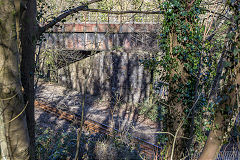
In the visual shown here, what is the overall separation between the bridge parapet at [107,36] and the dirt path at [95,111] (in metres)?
3.58

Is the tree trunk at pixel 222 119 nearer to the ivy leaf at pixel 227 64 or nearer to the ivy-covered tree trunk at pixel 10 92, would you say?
the ivy leaf at pixel 227 64

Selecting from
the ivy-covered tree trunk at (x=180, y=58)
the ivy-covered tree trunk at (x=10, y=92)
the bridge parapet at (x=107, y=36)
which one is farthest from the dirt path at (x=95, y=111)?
the ivy-covered tree trunk at (x=10, y=92)

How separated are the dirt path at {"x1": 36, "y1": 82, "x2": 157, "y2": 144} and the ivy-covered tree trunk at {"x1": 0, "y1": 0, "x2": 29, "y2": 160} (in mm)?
6734

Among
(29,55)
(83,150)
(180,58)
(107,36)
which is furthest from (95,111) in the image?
(29,55)

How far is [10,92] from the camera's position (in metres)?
2.43

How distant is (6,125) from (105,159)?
450 centimetres

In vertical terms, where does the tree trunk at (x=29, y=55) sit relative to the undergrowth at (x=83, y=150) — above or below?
Answer: above

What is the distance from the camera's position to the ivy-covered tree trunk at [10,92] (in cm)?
234

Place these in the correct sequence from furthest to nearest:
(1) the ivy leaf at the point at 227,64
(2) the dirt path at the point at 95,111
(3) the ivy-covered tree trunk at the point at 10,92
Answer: (2) the dirt path at the point at 95,111, (1) the ivy leaf at the point at 227,64, (3) the ivy-covered tree trunk at the point at 10,92

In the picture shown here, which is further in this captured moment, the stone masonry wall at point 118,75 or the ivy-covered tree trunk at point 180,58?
the stone masonry wall at point 118,75

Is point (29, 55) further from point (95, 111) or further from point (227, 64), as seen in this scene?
point (95, 111)

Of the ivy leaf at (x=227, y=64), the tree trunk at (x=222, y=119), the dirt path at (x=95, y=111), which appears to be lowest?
the dirt path at (x=95, y=111)

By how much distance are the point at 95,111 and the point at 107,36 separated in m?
4.53

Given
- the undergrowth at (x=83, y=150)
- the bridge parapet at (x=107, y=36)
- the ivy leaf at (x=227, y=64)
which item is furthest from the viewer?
the bridge parapet at (x=107, y=36)
